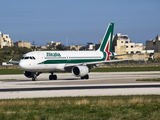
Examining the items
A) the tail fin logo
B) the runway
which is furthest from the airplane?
the runway

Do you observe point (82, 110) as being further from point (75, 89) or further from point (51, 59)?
point (51, 59)

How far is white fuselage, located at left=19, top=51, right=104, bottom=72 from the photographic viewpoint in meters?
46.5

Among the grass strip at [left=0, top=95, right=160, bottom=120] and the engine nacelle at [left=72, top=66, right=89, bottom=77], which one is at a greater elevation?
the engine nacelle at [left=72, top=66, right=89, bottom=77]

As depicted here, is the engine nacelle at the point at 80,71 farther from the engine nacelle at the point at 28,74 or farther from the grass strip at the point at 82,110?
the grass strip at the point at 82,110

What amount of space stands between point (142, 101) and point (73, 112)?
6.23 meters

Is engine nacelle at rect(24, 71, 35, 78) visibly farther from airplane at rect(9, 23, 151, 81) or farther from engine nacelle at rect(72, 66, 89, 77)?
engine nacelle at rect(72, 66, 89, 77)

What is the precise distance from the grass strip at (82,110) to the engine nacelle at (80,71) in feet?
81.3

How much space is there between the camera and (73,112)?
19.1 meters

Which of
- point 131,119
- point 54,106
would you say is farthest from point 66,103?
point 131,119

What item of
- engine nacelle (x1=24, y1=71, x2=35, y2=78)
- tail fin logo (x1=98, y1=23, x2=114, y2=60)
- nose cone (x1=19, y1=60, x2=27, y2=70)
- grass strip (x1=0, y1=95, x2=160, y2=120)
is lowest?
grass strip (x1=0, y1=95, x2=160, y2=120)

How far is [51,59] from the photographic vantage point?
49.1 m

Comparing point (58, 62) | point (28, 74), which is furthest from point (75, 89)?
point (28, 74)

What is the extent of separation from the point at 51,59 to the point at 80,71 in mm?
4798

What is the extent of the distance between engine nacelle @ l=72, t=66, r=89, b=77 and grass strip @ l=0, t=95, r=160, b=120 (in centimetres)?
2477
